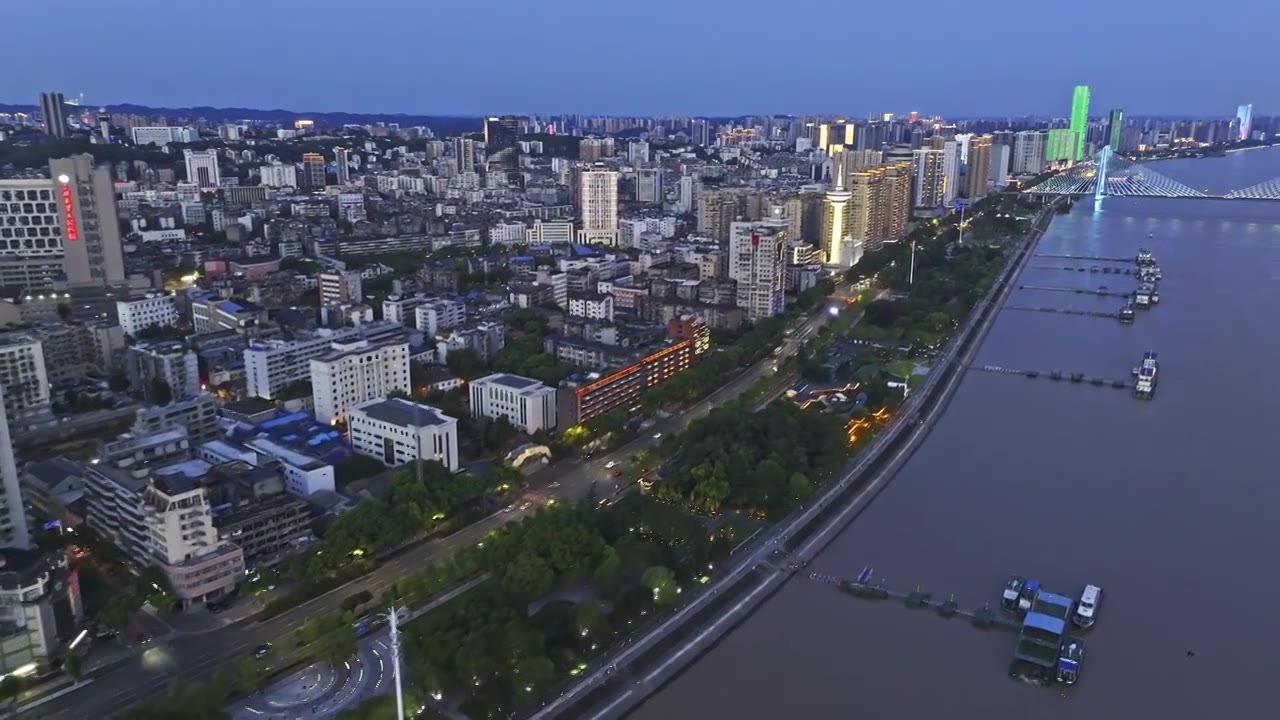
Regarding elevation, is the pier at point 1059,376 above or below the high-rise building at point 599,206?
below

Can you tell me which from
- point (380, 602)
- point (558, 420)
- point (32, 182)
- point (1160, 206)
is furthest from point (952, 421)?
point (1160, 206)

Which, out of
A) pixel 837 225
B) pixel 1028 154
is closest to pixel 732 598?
pixel 837 225

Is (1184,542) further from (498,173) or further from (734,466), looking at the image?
(498,173)

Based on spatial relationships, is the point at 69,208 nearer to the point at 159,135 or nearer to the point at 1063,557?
the point at 1063,557

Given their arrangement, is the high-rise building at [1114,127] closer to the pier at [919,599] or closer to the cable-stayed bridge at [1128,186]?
the cable-stayed bridge at [1128,186]

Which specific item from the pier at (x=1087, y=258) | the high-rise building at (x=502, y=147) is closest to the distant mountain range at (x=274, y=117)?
the high-rise building at (x=502, y=147)

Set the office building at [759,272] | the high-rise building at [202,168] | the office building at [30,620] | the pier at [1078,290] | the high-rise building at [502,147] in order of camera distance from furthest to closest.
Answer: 1. the high-rise building at [502,147]
2. the high-rise building at [202,168]
3. the pier at [1078,290]
4. the office building at [759,272]
5. the office building at [30,620]

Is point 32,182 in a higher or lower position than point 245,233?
higher
